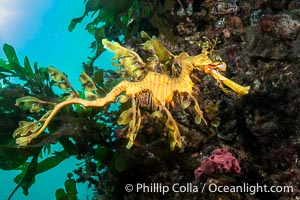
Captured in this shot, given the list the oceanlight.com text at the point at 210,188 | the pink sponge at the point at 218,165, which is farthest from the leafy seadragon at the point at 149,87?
the oceanlight.com text at the point at 210,188

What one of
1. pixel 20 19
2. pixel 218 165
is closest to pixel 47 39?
pixel 20 19

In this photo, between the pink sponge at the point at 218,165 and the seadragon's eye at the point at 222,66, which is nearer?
the seadragon's eye at the point at 222,66

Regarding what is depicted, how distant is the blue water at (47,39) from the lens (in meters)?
68.3

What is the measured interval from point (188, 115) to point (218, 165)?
82cm

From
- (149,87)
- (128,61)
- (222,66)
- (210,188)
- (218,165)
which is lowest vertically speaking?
(210,188)

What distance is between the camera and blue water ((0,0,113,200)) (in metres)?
68.3

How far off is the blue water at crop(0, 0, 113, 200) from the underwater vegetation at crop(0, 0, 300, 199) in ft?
215

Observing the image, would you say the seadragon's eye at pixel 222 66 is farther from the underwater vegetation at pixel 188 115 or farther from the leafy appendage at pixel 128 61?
the leafy appendage at pixel 128 61

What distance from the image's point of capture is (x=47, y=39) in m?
85.2

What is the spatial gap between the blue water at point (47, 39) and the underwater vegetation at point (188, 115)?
65.5 meters

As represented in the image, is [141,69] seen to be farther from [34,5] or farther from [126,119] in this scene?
[34,5]

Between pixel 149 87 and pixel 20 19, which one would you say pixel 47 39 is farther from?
pixel 149 87

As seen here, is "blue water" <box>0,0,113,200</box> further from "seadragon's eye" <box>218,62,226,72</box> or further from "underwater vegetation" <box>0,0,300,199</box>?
"seadragon's eye" <box>218,62,226,72</box>

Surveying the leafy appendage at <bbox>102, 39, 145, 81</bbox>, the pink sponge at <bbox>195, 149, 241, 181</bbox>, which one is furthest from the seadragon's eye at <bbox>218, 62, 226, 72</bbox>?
the pink sponge at <bbox>195, 149, 241, 181</bbox>
